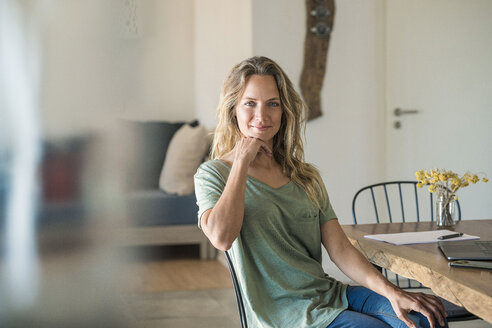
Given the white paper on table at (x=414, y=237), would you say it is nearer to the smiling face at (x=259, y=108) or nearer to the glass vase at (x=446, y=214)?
the glass vase at (x=446, y=214)

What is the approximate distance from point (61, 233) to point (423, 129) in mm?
3027

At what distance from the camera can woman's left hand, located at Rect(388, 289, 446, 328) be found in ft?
4.10

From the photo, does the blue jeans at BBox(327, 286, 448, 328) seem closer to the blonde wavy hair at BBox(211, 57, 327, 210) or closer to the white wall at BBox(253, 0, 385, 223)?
the blonde wavy hair at BBox(211, 57, 327, 210)

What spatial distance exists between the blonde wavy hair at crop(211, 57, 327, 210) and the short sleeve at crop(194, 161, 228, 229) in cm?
12

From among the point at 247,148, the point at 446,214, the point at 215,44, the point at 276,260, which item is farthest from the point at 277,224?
the point at 215,44

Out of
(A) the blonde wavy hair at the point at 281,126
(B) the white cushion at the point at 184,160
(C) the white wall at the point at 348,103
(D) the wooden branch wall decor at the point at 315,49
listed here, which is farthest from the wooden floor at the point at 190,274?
(A) the blonde wavy hair at the point at 281,126

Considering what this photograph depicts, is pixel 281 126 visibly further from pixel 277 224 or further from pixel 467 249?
pixel 467 249

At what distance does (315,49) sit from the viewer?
3584mm

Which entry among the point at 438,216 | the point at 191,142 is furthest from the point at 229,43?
the point at 438,216

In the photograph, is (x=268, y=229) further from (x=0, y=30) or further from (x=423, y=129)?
(x=423, y=129)

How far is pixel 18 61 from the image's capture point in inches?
45.1

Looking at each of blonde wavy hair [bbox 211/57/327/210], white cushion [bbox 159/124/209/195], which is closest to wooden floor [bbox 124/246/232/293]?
white cushion [bbox 159/124/209/195]

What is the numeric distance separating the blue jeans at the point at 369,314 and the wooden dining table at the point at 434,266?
77 millimetres

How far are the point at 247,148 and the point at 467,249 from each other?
1.77 feet
